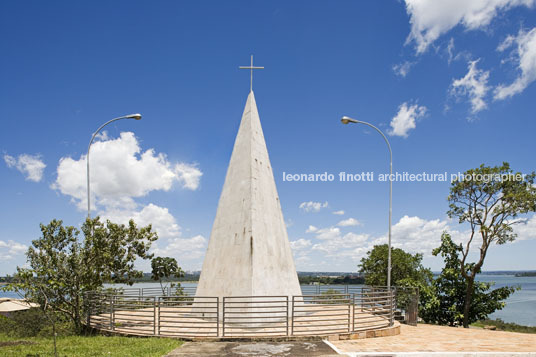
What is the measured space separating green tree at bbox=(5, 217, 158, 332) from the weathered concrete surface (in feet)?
17.7

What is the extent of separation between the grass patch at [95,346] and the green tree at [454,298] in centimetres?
1607

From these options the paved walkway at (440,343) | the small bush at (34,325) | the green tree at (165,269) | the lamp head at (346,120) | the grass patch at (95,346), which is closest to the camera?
the grass patch at (95,346)

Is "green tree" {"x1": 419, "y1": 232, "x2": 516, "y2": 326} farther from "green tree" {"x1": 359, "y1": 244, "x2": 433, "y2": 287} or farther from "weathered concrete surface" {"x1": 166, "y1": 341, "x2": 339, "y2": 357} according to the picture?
"weathered concrete surface" {"x1": 166, "y1": 341, "x2": 339, "y2": 357}

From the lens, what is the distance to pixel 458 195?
21844 millimetres

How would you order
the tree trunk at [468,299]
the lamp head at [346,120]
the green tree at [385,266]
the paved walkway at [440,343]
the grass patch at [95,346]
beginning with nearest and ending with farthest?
the grass patch at [95,346]
the paved walkway at [440,343]
the lamp head at [346,120]
the tree trunk at [468,299]
the green tree at [385,266]

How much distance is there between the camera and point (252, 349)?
32.1 feet

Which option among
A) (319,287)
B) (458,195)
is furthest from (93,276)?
(458,195)

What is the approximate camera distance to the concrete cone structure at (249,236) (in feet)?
42.9

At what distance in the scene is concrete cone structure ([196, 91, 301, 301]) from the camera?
42.9 ft

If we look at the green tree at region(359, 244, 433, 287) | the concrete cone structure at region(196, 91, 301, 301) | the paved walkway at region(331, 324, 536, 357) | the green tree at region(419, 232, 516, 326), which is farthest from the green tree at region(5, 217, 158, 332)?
the green tree at region(359, 244, 433, 287)

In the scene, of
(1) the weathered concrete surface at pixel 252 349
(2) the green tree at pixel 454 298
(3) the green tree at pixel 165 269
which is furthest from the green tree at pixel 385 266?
(1) the weathered concrete surface at pixel 252 349

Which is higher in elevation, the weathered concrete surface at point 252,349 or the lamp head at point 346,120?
the lamp head at point 346,120

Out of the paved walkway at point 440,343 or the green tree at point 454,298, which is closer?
the paved walkway at point 440,343

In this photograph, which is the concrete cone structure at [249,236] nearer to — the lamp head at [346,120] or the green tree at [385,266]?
the lamp head at [346,120]
